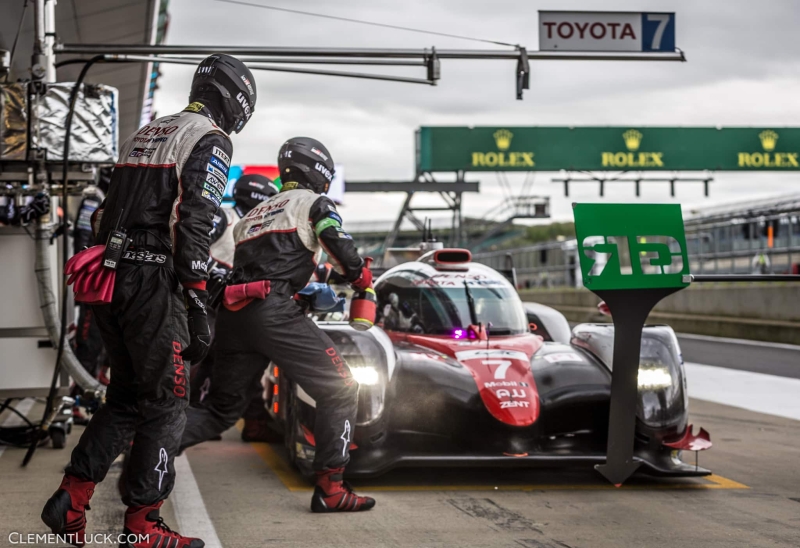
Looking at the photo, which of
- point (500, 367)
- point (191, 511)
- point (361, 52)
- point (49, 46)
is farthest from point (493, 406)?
point (361, 52)

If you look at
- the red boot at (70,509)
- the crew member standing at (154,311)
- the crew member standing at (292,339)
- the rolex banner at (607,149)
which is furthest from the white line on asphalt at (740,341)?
the rolex banner at (607,149)

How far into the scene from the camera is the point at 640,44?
10.7m

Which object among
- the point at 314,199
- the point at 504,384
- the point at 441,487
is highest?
the point at 314,199

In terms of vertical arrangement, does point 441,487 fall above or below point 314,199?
below

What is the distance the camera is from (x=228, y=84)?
4.57 meters

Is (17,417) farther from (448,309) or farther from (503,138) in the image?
(503,138)

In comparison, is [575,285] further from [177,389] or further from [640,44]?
[177,389]

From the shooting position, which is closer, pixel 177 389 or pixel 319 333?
pixel 177 389

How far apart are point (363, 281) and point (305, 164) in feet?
2.53

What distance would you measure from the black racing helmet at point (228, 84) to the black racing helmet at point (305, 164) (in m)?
0.97

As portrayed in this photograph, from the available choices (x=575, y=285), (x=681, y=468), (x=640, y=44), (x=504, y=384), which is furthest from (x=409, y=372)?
(x=575, y=285)

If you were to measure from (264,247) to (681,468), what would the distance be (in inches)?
103

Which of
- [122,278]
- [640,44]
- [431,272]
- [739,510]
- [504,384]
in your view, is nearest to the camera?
[122,278]

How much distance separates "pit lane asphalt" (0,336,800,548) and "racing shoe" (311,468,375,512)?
7 centimetres
